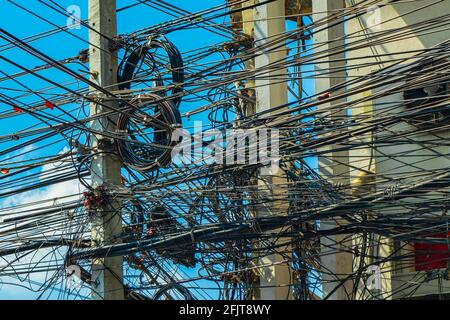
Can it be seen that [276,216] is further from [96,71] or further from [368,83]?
[96,71]

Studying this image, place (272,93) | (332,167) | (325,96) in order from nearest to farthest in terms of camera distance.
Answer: (325,96)
(332,167)
(272,93)

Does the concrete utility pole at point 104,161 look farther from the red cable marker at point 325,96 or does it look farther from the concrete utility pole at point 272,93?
the red cable marker at point 325,96

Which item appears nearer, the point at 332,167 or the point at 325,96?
the point at 325,96

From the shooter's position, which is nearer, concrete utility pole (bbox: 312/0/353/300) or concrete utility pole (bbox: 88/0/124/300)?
concrete utility pole (bbox: 88/0/124/300)

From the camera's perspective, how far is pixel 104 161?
9492 mm

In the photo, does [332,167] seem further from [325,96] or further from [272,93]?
[325,96]

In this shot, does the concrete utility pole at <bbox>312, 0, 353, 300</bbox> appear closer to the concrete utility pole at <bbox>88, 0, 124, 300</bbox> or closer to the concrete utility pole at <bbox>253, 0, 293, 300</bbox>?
the concrete utility pole at <bbox>253, 0, 293, 300</bbox>

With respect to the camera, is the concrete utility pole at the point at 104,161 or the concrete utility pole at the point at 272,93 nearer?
the concrete utility pole at the point at 104,161

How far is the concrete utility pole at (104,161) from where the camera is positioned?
929 centimetres

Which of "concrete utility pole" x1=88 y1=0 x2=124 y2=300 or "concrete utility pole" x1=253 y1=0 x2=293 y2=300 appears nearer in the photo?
"concrete utility pole" x1=88 y1=0 x2=124 y2=300

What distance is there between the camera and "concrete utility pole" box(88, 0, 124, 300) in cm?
929

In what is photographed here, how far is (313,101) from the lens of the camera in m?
8.43

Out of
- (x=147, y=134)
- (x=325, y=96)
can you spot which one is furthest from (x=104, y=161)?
(x=325, y=96)
